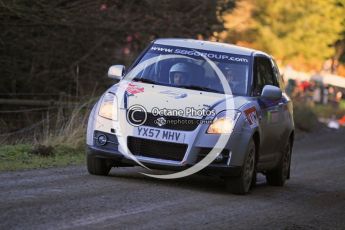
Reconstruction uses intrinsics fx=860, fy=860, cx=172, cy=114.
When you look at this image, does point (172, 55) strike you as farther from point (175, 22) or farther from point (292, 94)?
point (292, 94)

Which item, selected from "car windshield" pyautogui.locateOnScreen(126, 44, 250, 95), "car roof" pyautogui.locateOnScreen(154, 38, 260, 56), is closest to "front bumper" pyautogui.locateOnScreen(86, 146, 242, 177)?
"car windshield" pyautogui.locateOnScreen(126, 44, 250, 95)

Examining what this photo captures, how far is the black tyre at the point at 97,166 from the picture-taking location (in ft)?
33.7

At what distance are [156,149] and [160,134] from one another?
0.18m

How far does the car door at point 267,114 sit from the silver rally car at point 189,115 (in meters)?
0.01

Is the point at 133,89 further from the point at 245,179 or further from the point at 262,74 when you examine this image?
the point at 262,74

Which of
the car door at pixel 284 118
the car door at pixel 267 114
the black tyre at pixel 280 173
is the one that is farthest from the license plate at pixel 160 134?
the black tyre at pixel 280 173

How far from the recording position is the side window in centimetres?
1102

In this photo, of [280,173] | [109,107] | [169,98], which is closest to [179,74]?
[169,98]

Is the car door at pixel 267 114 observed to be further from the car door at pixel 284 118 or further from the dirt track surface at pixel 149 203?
the dirt track surface at pixel 149 203

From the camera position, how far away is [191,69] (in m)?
10.8

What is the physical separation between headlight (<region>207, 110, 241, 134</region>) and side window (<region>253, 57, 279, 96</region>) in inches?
47.2

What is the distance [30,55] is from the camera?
20766mm

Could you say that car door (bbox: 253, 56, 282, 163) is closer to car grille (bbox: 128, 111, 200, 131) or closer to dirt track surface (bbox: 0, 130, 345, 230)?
dirt track surface (bbox: 0, 130, 345, 230)

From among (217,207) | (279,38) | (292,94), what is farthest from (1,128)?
(279,38)
